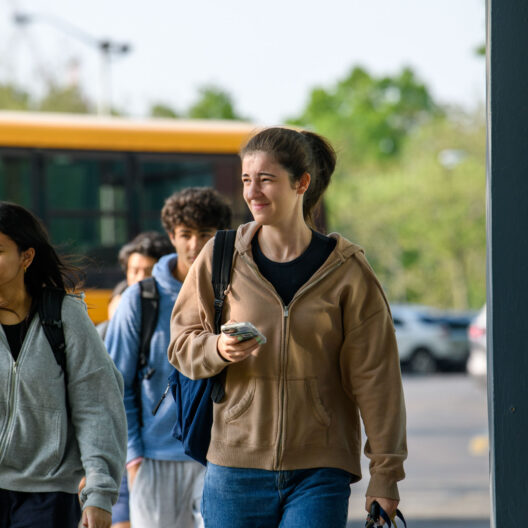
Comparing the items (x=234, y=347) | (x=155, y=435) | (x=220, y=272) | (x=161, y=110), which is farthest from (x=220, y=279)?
(x=161, y=110)

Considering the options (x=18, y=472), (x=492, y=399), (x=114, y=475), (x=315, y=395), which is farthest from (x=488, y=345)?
(x=18, y=472)

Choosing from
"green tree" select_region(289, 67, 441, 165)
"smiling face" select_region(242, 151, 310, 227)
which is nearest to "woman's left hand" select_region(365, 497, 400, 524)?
"smiling face" select_region(242, 151, 310, 227)

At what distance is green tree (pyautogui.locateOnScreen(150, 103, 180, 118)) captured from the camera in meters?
56.0

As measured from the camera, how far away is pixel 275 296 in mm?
3049

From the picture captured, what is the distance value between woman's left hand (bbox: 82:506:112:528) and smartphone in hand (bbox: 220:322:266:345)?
68 centimetres

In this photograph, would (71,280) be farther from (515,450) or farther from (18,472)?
(515,450)

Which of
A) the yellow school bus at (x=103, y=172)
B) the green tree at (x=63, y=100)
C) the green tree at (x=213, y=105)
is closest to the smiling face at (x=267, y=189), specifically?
the yellow school bus at (x=103, y=172)

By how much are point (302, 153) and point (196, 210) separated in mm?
1235

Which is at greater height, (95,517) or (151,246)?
(151,246)

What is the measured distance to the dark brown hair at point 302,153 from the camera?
3135 mm

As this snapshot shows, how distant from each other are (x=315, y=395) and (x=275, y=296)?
31 cm

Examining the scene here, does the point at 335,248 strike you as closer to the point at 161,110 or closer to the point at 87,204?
the point at 87,204

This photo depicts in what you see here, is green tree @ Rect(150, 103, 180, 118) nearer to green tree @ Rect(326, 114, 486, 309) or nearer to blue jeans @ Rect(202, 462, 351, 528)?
green tree @ Rect(326, 114, 486, 309)

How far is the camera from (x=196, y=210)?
171 inches
